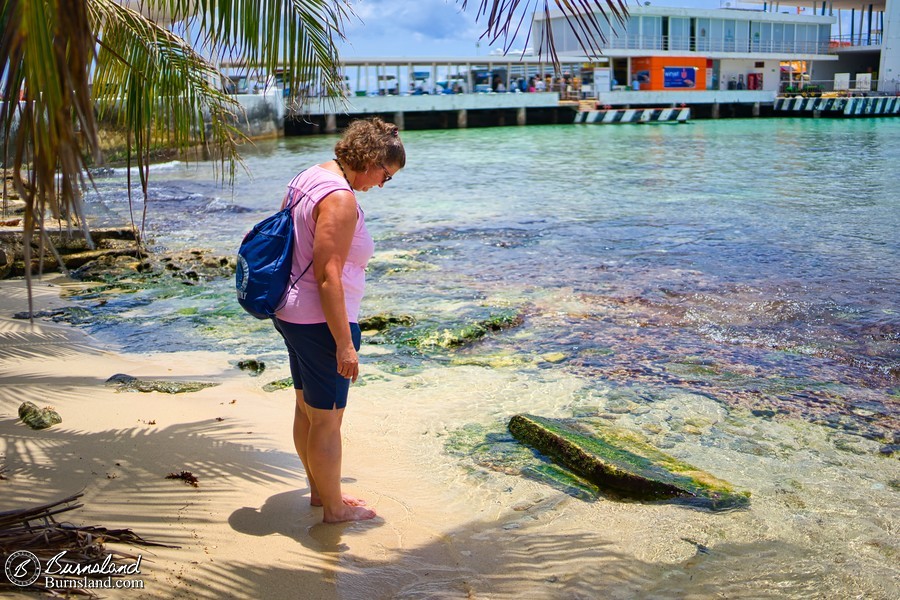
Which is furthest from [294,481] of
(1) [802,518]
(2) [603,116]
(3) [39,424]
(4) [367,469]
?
(2) [603,116]

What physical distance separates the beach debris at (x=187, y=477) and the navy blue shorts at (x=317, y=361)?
76cm

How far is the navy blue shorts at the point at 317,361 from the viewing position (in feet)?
9.46

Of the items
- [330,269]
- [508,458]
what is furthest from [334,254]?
[508,458]

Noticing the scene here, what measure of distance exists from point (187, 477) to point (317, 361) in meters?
0.99

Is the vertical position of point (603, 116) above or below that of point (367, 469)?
above

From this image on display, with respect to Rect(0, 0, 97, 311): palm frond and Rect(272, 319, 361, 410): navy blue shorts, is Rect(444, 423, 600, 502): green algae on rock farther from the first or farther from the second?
Rect(0, 0, 97, 311): palm frond

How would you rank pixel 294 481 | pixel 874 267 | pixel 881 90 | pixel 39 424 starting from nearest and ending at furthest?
pixel 294 481
pixel 39 424
pixel 874 267
pixel 881 90

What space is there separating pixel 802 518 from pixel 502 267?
6.75 m

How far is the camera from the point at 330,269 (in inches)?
109

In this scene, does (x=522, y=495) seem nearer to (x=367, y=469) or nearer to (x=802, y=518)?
(x=367, y=469)

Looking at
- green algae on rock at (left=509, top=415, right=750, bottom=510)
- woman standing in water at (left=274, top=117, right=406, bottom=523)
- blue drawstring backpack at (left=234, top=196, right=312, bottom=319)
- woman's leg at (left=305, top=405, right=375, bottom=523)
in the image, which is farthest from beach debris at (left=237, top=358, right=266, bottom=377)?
blue drawstring backpack at (left=234, top=196, right=312, bottom=319)

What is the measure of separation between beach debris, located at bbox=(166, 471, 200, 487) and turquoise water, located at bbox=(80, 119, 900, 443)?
8.56 ft

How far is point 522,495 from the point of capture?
3.86m

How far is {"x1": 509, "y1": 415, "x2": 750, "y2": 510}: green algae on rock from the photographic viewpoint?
3.83m
